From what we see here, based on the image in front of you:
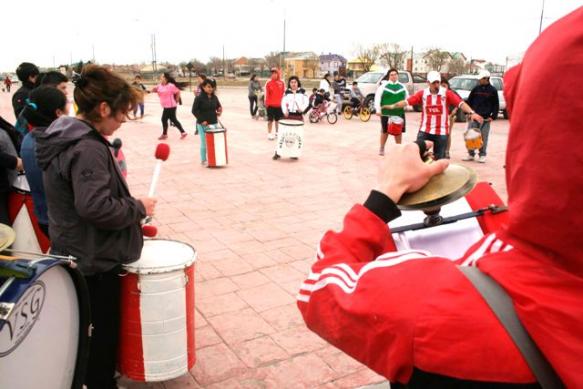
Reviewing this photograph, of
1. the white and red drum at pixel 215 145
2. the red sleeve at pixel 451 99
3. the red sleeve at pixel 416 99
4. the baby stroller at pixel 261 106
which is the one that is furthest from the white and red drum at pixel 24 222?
the baby stroller at pixel 261 106

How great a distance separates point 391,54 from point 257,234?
72909 millimetres

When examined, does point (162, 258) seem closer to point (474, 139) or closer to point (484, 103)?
point (474, 139)

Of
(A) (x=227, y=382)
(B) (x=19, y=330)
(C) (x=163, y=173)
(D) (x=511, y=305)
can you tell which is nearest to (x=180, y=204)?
(C) (x=163, y=173)

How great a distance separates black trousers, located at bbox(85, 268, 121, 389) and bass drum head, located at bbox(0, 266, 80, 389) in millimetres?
284

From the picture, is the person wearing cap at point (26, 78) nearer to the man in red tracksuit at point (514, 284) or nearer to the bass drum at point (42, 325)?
the bass drum at point (42, 325)

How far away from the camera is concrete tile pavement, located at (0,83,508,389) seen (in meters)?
3.18

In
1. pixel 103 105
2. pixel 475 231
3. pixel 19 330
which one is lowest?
pixel 19 330

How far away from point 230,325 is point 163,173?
5.76 m

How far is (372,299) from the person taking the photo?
866 mm

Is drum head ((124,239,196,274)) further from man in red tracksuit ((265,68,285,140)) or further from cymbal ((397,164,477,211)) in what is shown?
man in red tracksuit ((265,68,285,140))

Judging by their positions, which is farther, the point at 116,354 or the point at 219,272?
the point at 219,272

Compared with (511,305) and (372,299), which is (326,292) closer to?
(372,299)

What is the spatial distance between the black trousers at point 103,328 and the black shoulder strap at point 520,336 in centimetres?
210

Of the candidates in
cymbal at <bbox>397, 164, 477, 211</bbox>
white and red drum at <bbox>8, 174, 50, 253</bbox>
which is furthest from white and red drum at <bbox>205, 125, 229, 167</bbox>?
cymbal at <bbox>397, 164, 477, 211</bbox>
